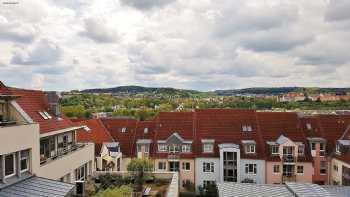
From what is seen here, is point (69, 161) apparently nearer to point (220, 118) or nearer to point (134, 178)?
point (134, 178)

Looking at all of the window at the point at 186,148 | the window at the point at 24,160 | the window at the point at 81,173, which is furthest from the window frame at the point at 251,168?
the window at the point at 24,160

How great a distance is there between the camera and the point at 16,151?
21312 mm

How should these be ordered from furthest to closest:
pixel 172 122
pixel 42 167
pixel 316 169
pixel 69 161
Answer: pixel 172 122 < pixel 316 169 < pixel 69 161 < pixel 42 167

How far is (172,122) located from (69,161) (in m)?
30.7

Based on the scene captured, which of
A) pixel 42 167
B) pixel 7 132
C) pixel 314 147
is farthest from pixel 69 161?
pixel 314 147

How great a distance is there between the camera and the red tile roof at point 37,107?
89.8 ft

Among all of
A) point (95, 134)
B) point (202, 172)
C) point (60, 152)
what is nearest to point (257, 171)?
point (202, 172)

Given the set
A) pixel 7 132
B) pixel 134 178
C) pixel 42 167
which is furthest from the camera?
pixel 134 178

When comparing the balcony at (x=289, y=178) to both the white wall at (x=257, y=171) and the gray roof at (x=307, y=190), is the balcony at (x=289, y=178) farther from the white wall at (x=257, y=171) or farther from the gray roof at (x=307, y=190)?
the gray roof at (x=307, y=190)

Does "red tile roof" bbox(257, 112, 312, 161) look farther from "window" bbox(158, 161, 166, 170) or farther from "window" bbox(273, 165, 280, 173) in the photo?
"window" bbox(158, 161, 166, 170)

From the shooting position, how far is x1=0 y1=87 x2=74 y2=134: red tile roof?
89.8 ft

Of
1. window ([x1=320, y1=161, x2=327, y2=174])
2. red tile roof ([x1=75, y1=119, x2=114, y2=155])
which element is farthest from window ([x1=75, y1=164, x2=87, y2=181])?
window ([x1=320, y1=161, x2=327, y2=174])

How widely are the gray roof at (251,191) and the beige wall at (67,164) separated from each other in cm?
1163

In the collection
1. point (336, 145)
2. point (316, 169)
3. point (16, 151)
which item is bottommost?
point (316, 169)
